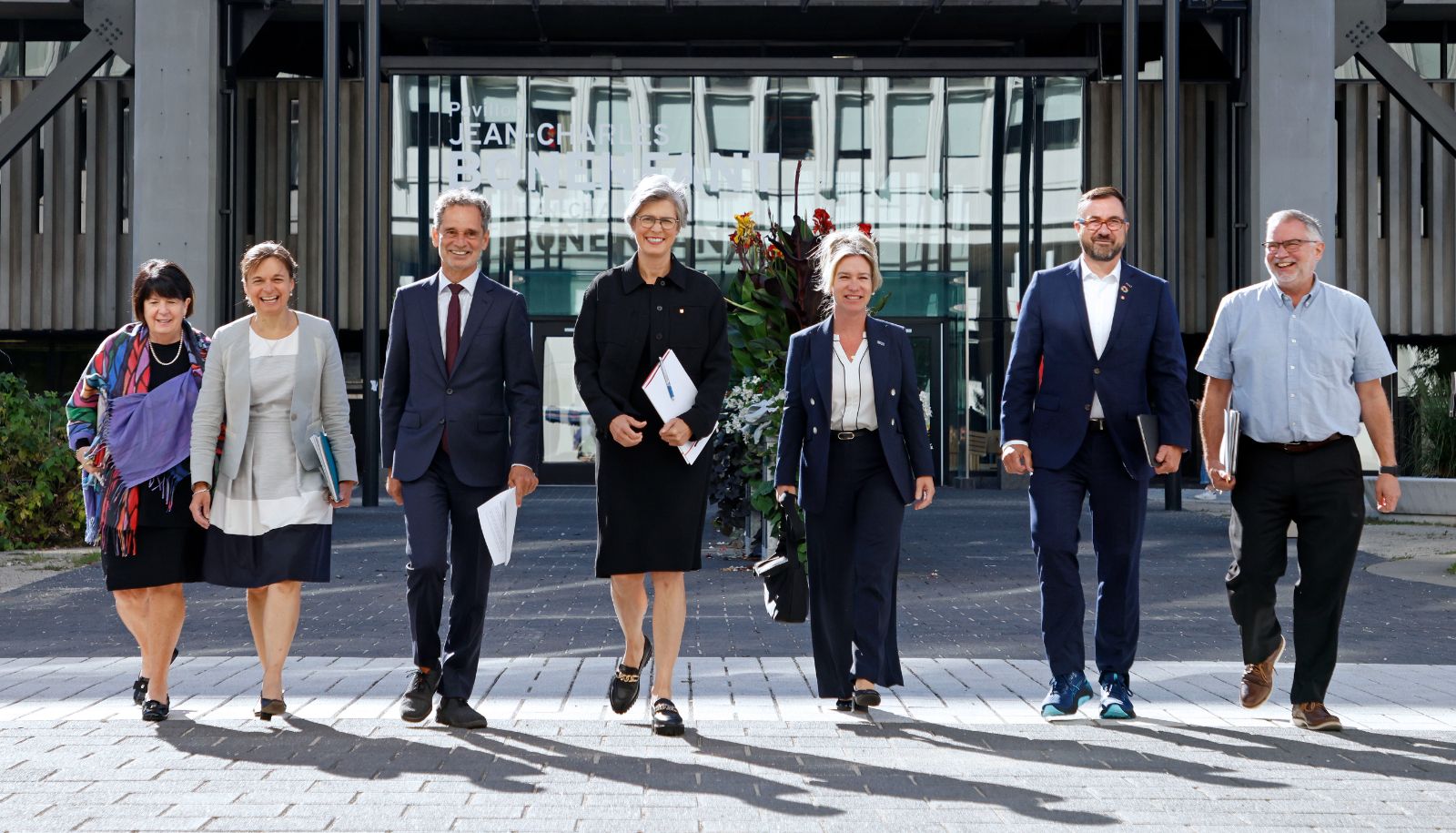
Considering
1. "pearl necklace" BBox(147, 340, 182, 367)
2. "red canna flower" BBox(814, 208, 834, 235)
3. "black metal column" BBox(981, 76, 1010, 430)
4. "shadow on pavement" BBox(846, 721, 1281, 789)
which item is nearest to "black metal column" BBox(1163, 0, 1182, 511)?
"black metal column" BBox(981, 76, 1010, 430)

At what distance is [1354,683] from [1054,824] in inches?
120

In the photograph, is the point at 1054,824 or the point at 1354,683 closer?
the point at 1054,824

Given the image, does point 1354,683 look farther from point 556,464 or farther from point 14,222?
point 14,222

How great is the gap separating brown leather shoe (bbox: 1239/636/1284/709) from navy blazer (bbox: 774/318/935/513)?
1354 millimetres

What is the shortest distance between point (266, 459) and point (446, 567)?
0.81m

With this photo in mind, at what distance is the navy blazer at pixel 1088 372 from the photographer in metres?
5.86

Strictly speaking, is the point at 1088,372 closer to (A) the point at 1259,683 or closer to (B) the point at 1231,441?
(B) the point at 1231,441

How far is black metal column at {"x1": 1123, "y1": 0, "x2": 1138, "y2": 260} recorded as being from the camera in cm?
2009

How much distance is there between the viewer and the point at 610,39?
2673 centimetres

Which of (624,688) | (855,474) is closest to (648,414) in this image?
(855,474)

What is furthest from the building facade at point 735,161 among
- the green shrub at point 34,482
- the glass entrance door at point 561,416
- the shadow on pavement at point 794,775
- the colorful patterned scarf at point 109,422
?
the shadow on pavement at point 794,775

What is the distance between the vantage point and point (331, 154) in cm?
1978

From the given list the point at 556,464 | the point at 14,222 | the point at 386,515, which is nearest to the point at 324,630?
the point at 386,515

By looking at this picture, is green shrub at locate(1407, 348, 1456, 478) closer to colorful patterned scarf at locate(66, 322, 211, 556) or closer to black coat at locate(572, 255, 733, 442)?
black coat at locate(572, 255, 733, 442)
